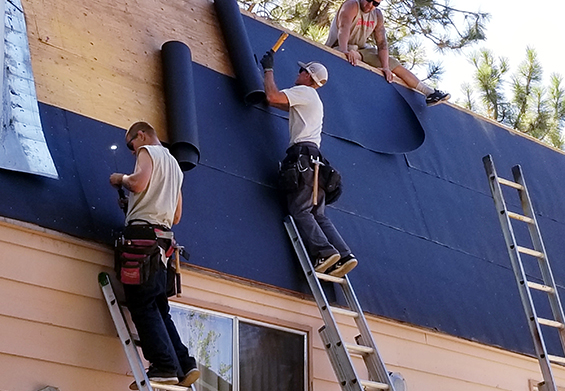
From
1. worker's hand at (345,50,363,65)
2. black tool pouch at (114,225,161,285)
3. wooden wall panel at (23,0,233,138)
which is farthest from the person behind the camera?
worker's hand at (345,50,363,65)

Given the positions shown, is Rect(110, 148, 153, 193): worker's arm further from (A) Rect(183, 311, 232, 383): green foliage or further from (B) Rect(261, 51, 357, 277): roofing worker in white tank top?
(B) Rect(261, 51, 357, 277): roofing worker in white tank top

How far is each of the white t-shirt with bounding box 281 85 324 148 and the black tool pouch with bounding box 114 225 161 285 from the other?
1885 mm

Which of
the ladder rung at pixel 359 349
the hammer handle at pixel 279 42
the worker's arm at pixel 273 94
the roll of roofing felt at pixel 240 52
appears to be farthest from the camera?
the hammer handle at pixel 279 42

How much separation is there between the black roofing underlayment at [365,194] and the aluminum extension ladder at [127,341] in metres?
0.31

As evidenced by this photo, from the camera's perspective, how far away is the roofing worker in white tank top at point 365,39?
888cm

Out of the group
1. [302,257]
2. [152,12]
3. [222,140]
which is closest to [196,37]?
[152,12]

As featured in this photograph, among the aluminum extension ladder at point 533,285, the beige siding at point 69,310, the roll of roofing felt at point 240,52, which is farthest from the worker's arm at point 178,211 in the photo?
the aluminum extension ladder at point 533,285

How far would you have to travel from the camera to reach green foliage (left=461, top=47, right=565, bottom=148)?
719 inches

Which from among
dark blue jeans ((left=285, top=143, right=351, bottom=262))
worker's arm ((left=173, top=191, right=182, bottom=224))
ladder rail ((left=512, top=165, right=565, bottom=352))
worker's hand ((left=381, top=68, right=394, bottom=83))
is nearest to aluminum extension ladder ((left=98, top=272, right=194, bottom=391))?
worker's arm ((left=173, top=191, right=182, bottom=224))

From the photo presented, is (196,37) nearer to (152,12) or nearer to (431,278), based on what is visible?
(152,12)

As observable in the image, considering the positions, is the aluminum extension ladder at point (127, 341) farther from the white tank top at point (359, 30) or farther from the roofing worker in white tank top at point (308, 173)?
the white tank top at point (359, 30)

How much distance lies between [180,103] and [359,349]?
188 centimetres

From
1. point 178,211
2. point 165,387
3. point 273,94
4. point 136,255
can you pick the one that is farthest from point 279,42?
point 165,387

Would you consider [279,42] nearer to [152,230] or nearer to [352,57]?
[352,57]
